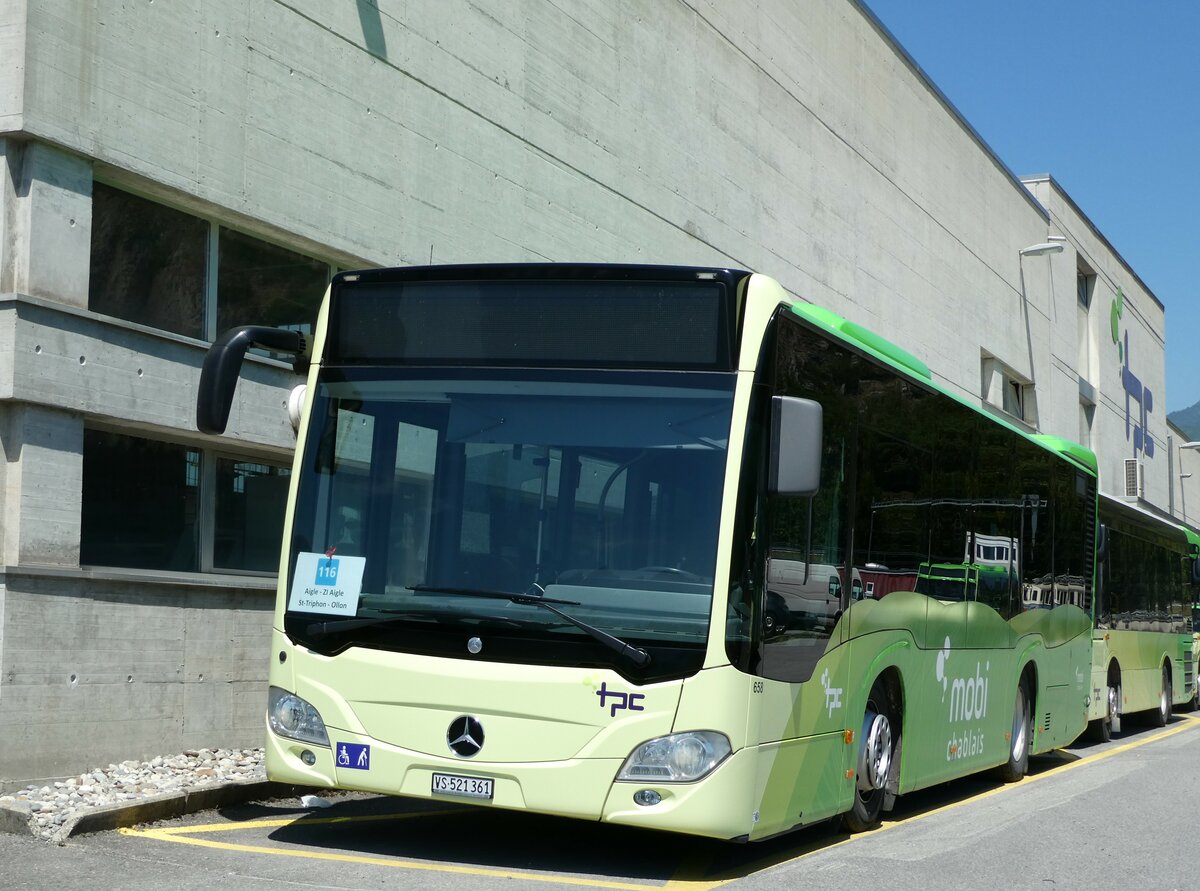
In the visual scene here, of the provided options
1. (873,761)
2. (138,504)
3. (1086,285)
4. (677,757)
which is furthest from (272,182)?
(1086,285)

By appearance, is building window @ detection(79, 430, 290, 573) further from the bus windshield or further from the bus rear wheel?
the bus rear wheel

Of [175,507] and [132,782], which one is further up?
[175,507]

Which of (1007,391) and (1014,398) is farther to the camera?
(1014,398)

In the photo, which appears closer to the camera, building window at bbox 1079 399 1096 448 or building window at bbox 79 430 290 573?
building window at bbox 79 430 290 573

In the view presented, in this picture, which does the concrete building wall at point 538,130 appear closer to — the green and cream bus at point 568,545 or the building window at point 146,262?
the building window at point 146,262

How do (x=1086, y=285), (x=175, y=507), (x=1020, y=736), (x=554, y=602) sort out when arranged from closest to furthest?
1. (x=554, y=602)
2. (x=175, y=507)
3. (x=1020, y=736)
4. (x=1086, y=285)

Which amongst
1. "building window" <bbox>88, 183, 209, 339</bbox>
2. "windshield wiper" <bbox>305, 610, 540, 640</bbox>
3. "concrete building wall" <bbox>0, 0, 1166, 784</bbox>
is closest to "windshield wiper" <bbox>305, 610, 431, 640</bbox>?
"windshield wiper" <bbox>305, 610, 540, 640</bbox>

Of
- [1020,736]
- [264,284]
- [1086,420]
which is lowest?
[1020,736]

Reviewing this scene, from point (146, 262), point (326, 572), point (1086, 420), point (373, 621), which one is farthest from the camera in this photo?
point (1086, 420)

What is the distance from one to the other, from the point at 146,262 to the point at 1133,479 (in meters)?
42.9

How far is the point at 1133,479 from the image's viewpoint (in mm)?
48875

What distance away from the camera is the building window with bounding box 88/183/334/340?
36.0ft

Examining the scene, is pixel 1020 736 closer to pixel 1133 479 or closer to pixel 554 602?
pixel 554 602

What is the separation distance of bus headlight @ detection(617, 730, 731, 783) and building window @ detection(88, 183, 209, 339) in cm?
588
